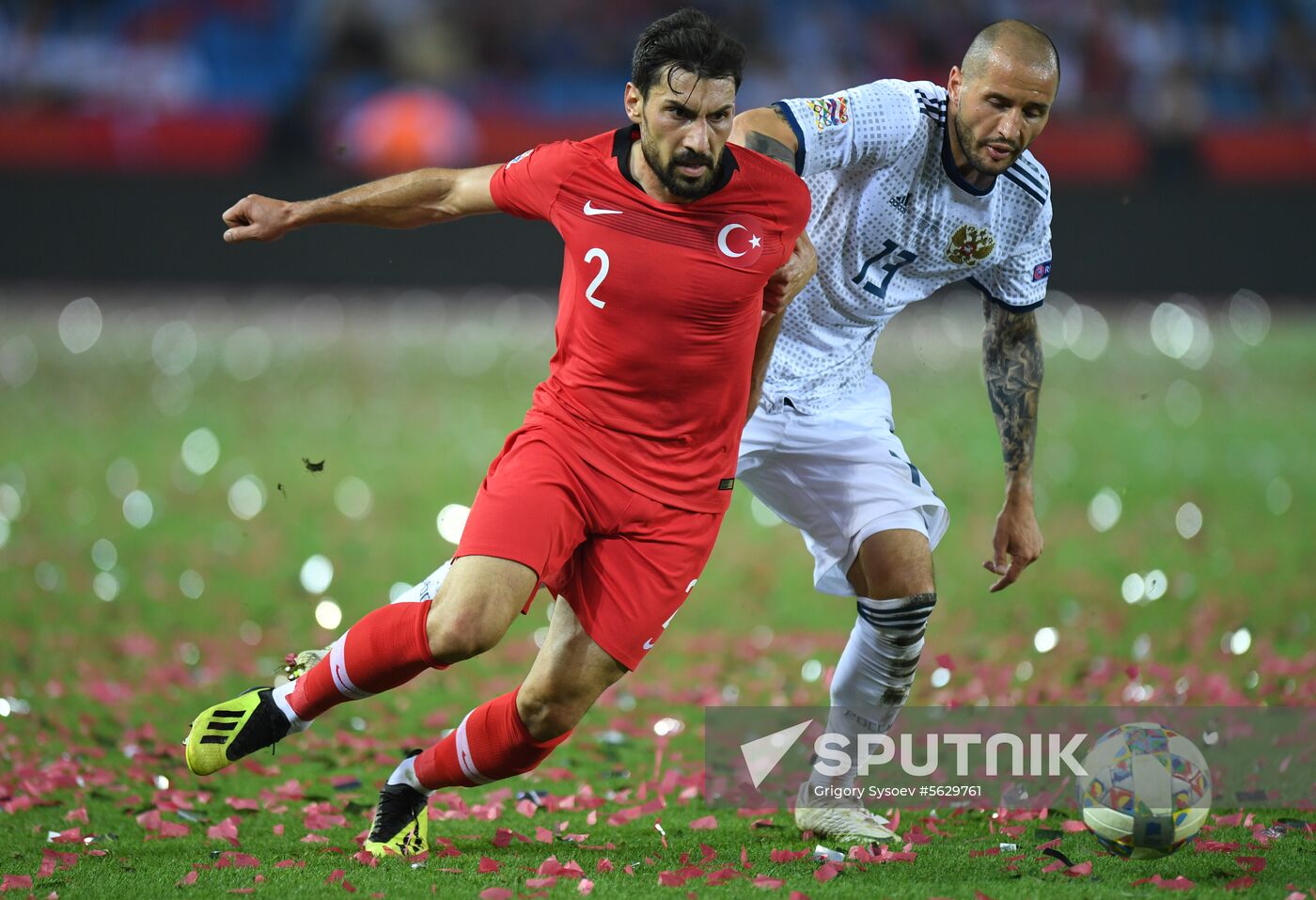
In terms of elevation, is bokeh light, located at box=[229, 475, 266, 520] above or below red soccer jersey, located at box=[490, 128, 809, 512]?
below

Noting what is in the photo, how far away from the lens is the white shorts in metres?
4.73

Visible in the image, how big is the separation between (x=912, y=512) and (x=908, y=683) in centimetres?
52

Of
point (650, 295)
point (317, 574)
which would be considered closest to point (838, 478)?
point (650, 295)

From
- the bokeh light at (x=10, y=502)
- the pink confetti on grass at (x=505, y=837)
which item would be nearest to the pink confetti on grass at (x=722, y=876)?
the pink confetti on grass at (x=505, y=837)

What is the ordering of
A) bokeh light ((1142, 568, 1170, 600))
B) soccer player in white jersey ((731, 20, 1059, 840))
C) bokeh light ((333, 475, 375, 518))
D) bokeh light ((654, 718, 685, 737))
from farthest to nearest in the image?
bokeh light ((333, 475, 375, 518))
bokeh light ((1142, 568, 1170, 600))
bokeh light ((654, 718, 685, 737))
soccer player in white jersey ((731, 20, 1059, 840))

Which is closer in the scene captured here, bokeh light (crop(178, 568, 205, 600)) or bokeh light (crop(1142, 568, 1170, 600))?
bokeh light (crop(1142, 568, 1170, 600))

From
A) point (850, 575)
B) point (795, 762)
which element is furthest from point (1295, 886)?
point (795, 762)

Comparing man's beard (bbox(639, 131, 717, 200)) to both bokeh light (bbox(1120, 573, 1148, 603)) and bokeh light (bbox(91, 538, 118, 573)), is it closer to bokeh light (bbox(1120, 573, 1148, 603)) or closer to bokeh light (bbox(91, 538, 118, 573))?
bokeh light (bbox(1120, 573, 1148, 603))

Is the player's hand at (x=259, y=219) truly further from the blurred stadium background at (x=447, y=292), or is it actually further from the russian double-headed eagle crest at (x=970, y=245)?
the blurred stadium background at (x=447, y=292)

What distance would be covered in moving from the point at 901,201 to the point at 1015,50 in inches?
22.3

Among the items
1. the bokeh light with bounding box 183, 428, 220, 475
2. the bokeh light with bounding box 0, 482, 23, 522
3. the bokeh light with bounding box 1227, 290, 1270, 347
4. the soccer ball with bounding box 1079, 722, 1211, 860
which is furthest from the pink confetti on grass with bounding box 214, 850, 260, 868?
the bokeh light with bounding box 1227, 290, 1270, 347

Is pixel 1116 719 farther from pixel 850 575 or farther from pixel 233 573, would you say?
pixel 233 573

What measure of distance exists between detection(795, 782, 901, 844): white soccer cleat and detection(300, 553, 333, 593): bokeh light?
4490 millimetres

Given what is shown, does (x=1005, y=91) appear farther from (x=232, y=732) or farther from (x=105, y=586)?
(x=105, y=586)
